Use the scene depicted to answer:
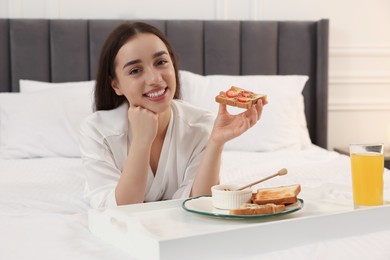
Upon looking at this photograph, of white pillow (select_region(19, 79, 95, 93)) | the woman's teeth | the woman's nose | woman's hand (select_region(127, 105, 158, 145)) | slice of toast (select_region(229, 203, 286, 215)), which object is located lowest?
slice of toast (select_region(229, 203, 286, 215))

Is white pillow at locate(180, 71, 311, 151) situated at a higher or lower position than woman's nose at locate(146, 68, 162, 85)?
lower

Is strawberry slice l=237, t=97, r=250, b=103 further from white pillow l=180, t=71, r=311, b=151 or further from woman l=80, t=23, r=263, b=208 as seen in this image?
white pillow l=180, t=71, r=311, b=151

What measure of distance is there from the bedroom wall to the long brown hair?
1.65m

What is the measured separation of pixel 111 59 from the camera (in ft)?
5.96

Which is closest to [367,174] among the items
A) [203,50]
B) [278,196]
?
[278,196]

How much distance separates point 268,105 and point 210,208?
178 cm

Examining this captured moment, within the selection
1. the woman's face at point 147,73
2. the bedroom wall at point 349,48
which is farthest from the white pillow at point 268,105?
the woman's face at point 147,73

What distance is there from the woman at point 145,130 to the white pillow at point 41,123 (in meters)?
0.93

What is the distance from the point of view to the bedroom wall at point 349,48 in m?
3.50

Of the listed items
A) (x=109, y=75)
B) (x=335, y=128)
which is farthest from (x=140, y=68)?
(x=335, y=128)

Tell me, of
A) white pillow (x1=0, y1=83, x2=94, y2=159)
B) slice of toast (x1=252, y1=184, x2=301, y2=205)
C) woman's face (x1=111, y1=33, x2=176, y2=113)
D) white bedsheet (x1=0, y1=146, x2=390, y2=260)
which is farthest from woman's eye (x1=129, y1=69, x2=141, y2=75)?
white pillow (x1=0, y1=83, x2=94, y2=159)

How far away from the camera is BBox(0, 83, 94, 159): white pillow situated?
277 cm

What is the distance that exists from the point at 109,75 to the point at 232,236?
931 millimetres

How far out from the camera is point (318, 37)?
11.2 ft
